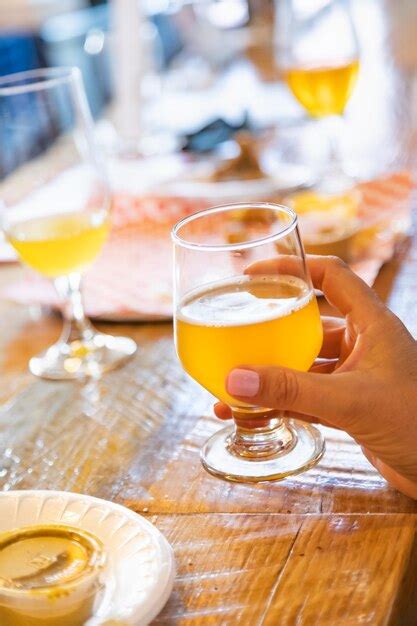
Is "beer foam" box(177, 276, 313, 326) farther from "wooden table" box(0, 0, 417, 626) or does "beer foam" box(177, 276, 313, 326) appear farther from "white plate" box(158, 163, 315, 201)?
"white plate" box(158, 163, 315, 201)

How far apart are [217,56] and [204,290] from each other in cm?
213

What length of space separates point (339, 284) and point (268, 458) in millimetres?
173

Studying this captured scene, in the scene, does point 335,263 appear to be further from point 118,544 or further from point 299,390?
point 118,544

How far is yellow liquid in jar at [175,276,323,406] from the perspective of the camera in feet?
2.73

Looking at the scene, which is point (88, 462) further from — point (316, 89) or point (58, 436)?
point (316, 89)

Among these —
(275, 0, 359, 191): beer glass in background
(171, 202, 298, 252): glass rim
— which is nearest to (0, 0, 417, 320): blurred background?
(275, 0, 359, 191): beer glass in background

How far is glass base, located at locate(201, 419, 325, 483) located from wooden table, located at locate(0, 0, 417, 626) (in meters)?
0.01

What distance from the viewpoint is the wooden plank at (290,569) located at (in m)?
0.70

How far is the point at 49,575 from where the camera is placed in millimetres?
718

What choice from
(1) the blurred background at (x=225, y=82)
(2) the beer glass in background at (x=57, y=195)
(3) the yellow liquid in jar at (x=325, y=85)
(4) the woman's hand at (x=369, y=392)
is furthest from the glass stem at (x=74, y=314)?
(3) the yellow liquid in jar at (x=325, y=85)

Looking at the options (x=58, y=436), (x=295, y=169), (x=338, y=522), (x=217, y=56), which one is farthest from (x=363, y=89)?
(x=338, y=522)

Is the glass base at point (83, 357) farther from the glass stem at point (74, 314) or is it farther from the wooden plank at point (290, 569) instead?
the wooden plank at point (290, 569)

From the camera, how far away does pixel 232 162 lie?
1.68 metres

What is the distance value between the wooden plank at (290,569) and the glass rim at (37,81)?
2.05 ft
